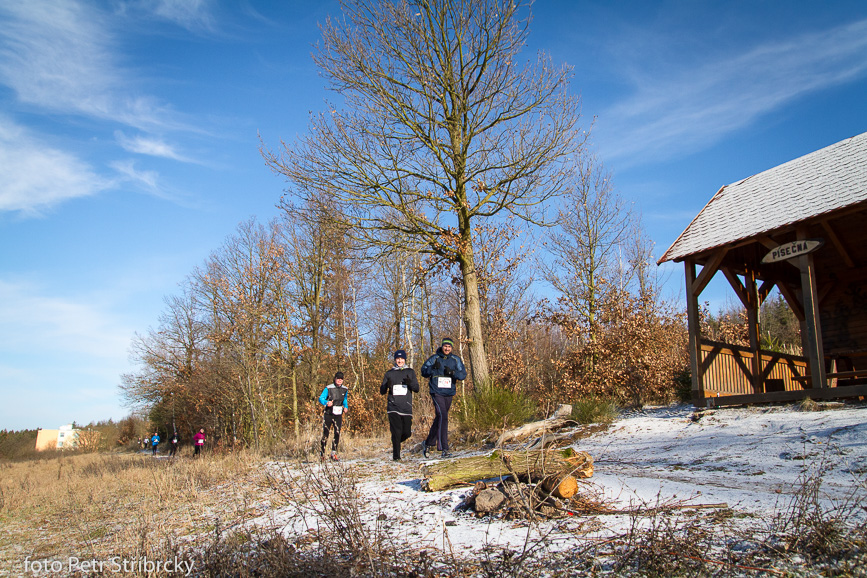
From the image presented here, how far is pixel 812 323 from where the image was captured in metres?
9.94

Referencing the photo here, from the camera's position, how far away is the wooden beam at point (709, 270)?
37.3 ft

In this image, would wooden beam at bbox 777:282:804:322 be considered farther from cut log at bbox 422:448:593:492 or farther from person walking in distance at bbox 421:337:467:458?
cut log at bbox 422:448:593:492

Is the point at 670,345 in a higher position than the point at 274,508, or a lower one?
higher

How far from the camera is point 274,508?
6035 millimetres

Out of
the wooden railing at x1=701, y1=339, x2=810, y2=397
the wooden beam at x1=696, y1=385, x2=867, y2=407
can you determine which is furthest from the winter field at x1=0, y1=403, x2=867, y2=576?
the wooden railing at x1=701, y1=339, x2=810, y2=397

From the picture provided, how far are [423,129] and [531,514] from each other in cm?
1150

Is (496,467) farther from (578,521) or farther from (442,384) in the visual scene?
(442,384)

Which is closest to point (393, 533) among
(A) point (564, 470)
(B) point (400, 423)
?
(A) point (564, 470)

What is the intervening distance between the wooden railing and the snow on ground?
1891 mm

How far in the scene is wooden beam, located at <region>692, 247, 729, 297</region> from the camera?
37.3 feet

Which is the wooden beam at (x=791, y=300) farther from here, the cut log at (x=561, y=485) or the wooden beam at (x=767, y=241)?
the cut log at (x=561, y=485)

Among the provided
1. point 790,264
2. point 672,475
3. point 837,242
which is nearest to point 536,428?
point 672,475

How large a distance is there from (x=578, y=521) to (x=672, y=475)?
85.8 inches

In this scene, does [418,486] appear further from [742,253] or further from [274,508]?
[742,253]
